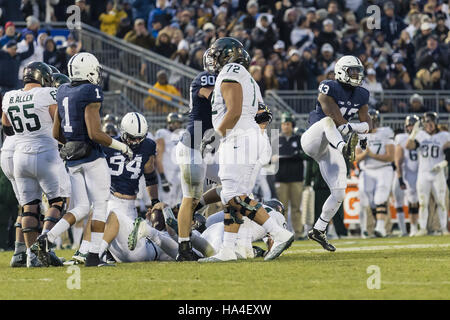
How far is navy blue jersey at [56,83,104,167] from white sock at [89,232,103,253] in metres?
0.67

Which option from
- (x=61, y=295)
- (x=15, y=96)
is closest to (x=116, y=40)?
(x=15, y=96)

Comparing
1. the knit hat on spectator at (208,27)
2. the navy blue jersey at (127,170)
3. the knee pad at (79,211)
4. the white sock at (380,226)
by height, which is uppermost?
the knit hat on spectator at (208,27)

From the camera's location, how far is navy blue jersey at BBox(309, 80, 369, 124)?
34.8ft

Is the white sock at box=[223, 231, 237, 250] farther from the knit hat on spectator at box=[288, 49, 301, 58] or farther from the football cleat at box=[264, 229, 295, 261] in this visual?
the knit hat on spectator at box=[288, 49, 301, 58]

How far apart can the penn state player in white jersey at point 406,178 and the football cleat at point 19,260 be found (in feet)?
27.2

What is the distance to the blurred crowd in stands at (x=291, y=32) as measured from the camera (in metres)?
19.1

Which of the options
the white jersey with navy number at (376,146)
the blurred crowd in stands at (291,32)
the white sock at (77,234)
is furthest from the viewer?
the blurred crowd in stands at (291,32)

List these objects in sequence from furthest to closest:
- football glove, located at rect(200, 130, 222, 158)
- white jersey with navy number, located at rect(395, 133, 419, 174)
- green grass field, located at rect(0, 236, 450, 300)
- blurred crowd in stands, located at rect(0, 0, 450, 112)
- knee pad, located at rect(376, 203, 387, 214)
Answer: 1. blurred crowd in stands, located at rect(0, 0, 450, 112)
2. white jersey with navy number, located at rect(395, 133, 419, 174)
3. knee pad, located at rect(376, 203, 387, 214)
4. football glove, located at rect(200, 130, 222, 158)
5. green grass field, located at rect(0, 236, 450, 300)

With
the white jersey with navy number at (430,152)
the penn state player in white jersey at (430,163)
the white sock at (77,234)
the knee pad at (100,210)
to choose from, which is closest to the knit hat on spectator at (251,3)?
the penn state player in white jersey at (430,163)

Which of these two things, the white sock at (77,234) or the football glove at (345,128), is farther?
the white sock at (77,234)

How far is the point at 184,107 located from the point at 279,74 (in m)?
2.78

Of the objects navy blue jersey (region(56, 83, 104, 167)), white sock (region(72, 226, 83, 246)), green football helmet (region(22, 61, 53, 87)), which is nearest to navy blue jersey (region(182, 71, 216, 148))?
navy blue jersey (region(56, 83, 104, 167))

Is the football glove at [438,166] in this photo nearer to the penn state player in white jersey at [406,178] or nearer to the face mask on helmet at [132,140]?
the penn state player in white jersey at [406,178]

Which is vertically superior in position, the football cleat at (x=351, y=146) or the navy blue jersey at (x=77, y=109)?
the navy blue jersey at (x=77, y=109)
